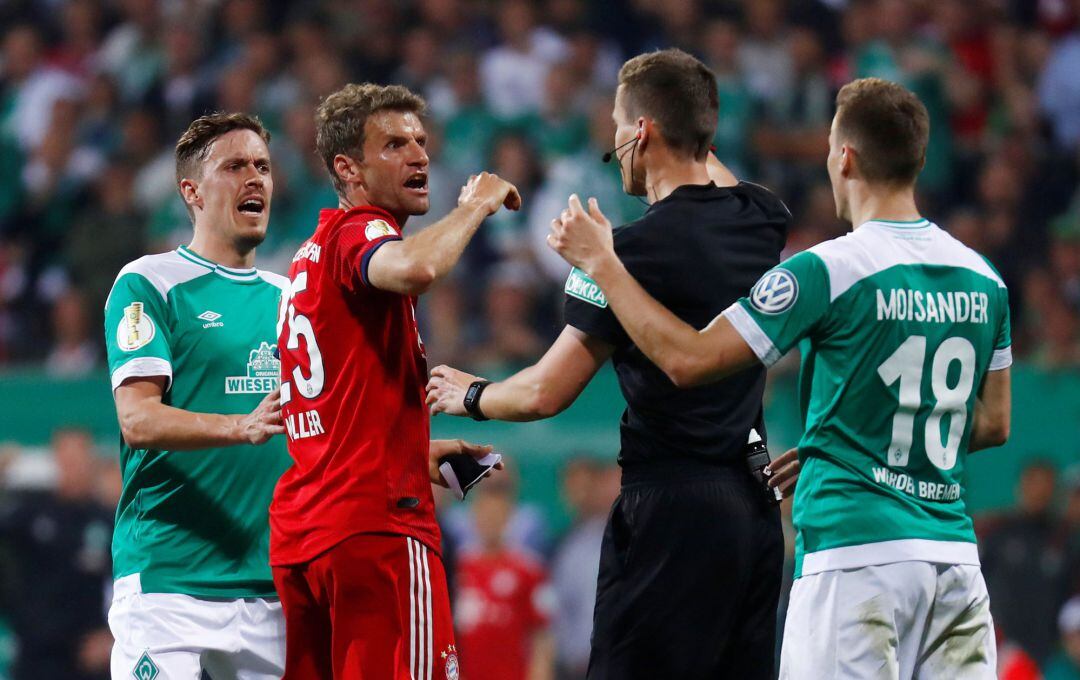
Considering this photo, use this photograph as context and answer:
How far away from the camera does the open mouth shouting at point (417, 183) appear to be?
4.73m

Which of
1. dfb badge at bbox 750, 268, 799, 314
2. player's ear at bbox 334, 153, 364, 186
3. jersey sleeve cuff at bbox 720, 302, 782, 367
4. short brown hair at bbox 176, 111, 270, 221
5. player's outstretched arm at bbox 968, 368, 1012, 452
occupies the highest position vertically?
short brown hair at bbox 176, 111, 270, 221

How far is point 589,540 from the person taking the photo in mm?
10117

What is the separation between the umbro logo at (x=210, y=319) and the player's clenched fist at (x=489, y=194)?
1230mm

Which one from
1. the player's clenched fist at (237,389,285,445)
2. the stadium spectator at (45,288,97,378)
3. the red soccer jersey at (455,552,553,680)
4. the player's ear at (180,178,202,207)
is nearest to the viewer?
the player's clenched fist at (237,389,285,445)

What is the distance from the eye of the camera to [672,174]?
470 cm

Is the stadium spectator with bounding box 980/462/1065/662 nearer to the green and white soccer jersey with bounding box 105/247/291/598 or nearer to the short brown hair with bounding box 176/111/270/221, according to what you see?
the green and white soccer jersey with bounding box 105/247/291/598

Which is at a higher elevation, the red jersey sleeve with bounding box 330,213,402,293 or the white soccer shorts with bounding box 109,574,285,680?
the red jersey sleeve with bounding box 330,213,402,293

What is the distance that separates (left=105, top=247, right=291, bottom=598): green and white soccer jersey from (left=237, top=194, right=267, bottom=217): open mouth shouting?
0.33 metres

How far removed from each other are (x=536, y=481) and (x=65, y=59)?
7.41m

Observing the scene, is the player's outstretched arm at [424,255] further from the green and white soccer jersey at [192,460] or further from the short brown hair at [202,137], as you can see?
the short brown hair at [202,137]

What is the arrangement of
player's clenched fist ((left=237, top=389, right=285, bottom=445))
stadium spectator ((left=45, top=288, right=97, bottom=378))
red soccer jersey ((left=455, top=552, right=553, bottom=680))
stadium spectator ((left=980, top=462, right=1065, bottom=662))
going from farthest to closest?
stadium spectator ((left=45, top=288, right=97, bottom=378)), red soccer jersey ((left=455, top=552, right=553, bottom=680)), stadium spectator ((left=980, top=462, right=1065, bottom=662)), player's clenched fist ((left=237, top=389, right=285, bottom=445))

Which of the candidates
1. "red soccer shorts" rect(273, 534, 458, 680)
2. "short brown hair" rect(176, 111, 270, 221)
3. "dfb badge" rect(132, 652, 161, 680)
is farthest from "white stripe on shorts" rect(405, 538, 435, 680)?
"short brown hair" rect(176, 111, 270, 221)

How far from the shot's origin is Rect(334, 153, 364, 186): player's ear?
4.75 meters

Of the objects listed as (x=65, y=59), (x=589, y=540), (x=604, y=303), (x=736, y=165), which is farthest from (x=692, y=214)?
(x=65, y=59)
